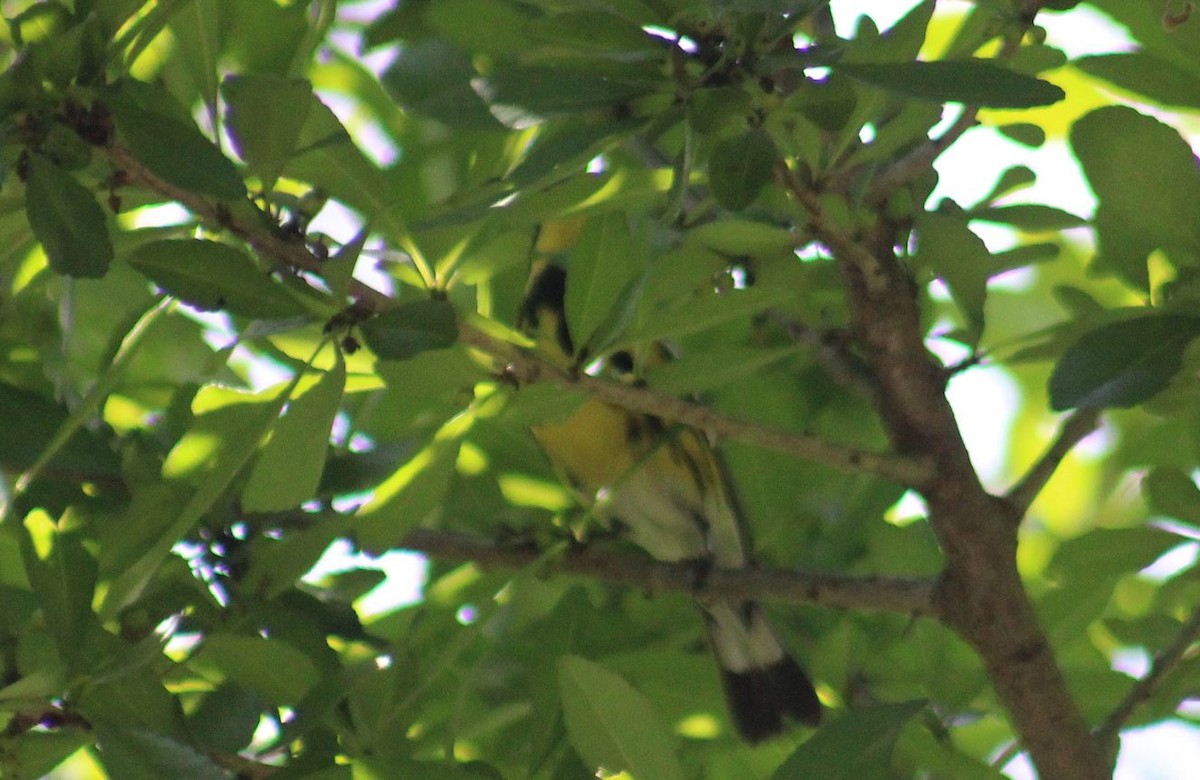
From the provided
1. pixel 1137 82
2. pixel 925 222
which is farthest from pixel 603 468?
pixel 1137 82

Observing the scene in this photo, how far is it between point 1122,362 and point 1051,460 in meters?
0.30

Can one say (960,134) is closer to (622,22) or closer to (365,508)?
(622,22)

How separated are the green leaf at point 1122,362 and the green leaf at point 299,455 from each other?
686 millimetres

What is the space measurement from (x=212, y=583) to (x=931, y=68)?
95 centimetres

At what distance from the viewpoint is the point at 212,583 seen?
5.66ft

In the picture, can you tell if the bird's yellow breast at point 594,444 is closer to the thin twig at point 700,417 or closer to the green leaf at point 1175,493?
the thin twig at point 700,417

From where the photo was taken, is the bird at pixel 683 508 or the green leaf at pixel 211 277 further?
the bird at pixel 683 508

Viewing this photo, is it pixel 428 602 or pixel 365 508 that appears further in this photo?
pixel 428 602

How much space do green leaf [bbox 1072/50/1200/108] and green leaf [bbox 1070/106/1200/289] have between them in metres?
0.09

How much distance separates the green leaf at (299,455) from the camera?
1.43 m

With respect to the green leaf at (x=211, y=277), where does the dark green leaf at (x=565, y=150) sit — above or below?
above

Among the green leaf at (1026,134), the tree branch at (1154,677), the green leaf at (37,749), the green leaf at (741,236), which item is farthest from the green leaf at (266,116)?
the tree branch at (1154,677)

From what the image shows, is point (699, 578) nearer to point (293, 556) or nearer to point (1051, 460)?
point (1051, 460)

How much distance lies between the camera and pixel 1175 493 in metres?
1.76
